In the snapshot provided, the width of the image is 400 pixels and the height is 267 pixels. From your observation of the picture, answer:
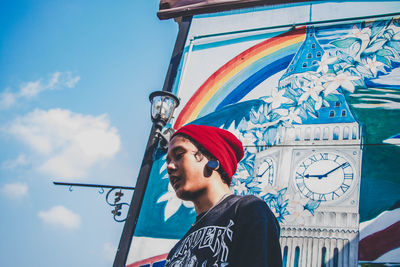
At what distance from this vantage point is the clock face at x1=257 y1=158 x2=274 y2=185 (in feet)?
15.1

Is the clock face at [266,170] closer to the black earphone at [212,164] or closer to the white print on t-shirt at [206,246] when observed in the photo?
the black earphone at [212,164]

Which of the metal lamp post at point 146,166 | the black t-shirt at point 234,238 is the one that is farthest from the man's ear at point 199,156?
the metal lamp post at point 146,166

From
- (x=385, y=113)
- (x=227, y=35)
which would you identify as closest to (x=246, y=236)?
(x=385, y=113)

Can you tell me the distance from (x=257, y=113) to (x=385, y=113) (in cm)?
149

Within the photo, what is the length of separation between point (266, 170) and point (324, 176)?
2.16ft

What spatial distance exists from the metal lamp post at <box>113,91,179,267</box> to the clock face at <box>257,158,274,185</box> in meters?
1.16

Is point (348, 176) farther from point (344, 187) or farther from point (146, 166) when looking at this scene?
point (146, 166)

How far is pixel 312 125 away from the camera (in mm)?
4762

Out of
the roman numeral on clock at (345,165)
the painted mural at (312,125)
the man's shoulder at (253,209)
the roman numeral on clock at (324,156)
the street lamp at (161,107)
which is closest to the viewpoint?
the man's shoulder at (253,209)

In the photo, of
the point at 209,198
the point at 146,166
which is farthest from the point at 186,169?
the point at 146,166

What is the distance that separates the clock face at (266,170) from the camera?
4.59 m

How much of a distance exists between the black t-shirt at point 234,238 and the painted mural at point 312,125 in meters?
2.49

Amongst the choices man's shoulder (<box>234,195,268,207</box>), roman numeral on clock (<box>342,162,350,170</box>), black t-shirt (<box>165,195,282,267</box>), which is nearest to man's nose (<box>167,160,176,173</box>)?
black t-shirt (<box>165,195,282,267</box>)

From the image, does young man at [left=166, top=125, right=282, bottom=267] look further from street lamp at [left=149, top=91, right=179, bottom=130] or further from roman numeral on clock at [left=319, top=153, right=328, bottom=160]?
roman numeral on clock at [left=319, top=153, right=328, bottom=160]
